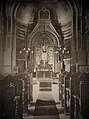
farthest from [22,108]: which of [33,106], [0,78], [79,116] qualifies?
[79,116]

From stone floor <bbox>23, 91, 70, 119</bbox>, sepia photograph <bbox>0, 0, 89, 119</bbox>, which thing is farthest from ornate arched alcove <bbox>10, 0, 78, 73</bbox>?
stone floor <bbox>23, 91, 70, 119</bbox>

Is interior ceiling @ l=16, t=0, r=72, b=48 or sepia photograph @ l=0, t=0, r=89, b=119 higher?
interior ceiling @ l=16, t=0, r=72, b=48

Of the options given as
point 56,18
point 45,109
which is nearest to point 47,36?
point 56,18

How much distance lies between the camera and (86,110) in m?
5.37

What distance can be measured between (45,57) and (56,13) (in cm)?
104

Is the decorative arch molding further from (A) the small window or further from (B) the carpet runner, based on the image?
(B) the carpet runner

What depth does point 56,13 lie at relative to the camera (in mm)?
5566

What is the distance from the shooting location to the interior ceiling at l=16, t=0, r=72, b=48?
552 cm

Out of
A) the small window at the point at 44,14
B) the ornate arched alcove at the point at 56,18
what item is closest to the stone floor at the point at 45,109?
the ornate arched alcove at the point at 56,18

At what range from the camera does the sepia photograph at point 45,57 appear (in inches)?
212

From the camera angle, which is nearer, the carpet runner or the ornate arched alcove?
the carpet runner

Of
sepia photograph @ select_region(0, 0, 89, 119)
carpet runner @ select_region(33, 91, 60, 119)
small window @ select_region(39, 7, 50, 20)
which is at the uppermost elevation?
small window @ select_region(39, 7, 50, 20)

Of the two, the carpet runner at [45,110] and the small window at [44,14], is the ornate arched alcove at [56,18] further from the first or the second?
the carpet runner at [45,110]

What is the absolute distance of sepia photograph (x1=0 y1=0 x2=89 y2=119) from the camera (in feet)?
17.7
